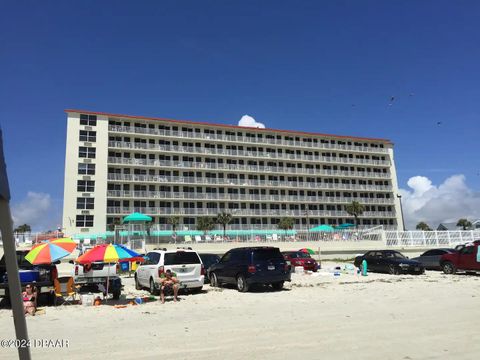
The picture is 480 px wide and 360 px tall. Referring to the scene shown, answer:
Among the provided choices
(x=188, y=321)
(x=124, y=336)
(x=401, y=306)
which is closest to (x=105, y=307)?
(x=188, y=321)

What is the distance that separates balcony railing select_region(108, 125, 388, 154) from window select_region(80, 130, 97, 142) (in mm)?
2731

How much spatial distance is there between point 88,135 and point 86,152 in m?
2.72

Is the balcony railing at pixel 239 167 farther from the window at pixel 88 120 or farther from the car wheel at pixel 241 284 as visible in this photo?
the car wheel at pixel 241 284

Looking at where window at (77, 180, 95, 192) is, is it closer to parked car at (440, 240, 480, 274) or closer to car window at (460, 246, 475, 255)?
parked car at (440, 240, 480, 274)

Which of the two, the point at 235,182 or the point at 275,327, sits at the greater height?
the point at 235,182

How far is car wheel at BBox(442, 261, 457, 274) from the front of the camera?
22.3 m

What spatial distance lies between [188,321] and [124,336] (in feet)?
6.57

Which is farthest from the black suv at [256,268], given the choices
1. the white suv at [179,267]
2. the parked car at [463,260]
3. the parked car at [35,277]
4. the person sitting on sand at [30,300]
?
the parked car at [463,260]

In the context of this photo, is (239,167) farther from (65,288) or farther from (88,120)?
(65,288)

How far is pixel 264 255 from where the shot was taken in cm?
1670

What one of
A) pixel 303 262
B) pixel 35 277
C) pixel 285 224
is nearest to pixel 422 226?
pixel 285 224

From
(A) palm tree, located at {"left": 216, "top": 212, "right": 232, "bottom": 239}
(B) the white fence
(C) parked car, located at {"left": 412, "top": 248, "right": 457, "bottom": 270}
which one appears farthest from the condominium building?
(C) parked car, located at {"left": 412, "top": 248, "right": 457, "bottom": 270}

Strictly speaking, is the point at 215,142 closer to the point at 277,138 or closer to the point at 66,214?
the point at 277,138

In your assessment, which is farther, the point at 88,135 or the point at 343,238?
the point at 88,135
